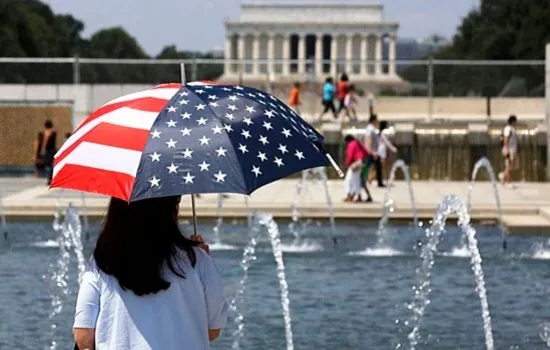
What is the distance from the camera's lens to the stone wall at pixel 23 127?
30469 mm

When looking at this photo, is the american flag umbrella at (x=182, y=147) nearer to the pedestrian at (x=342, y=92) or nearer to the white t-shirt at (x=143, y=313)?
the white t-shirt at (x=143, y=313)

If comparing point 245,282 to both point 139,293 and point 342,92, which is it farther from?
point 342,92

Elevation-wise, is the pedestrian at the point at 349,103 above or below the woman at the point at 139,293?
below

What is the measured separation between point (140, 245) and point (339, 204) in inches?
629

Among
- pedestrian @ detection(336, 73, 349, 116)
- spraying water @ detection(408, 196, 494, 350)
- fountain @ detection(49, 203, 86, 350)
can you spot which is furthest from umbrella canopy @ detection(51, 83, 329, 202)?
pedestrian @ detection(336, 73, 349, 116)

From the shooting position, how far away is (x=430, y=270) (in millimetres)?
14414

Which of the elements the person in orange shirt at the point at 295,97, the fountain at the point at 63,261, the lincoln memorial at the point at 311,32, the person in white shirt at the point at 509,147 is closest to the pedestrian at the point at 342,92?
the person in orange shirt at the point at 295,97

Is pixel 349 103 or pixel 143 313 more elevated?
pixel 143 313

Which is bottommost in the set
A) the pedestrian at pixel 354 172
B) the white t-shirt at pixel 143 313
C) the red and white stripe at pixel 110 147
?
the pedestrian at pixel 354 172

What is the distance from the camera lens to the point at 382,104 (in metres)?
36.6

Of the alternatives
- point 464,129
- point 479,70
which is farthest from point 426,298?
point 479,70

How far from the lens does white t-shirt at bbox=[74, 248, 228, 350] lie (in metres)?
4.30

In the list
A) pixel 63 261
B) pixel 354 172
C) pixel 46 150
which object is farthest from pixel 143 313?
pixel 46 150

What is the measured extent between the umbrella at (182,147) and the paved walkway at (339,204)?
1315 centimetres
